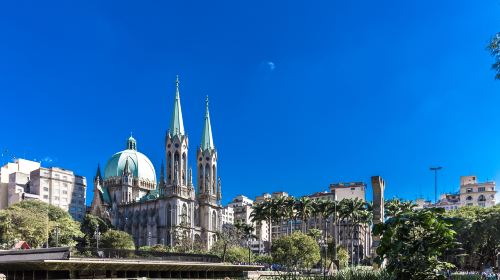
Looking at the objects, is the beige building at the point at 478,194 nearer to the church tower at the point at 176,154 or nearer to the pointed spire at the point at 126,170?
the church tower at the point at 176,154

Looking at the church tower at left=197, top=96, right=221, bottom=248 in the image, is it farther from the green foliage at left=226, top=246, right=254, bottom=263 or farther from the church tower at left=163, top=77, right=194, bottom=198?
the green foliage at left=226, top=246, right=254, bottom=263

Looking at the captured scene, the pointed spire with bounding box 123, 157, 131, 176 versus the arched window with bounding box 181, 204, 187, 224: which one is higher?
the pointed spire with bounding box 123, 157, 131, 176

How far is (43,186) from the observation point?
162 metres

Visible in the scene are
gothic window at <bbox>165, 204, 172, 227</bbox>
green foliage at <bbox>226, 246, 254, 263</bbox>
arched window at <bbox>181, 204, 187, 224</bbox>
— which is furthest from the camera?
gothic window at <bbox>165, 204, 172, 227</bbox>

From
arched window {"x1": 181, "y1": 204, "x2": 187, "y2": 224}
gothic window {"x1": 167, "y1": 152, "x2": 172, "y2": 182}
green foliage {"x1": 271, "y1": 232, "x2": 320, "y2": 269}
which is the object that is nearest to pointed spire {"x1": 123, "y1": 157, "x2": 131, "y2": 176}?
gothic window {"x1": 167, "y1": 152, "x2": 172, "y2": 182}

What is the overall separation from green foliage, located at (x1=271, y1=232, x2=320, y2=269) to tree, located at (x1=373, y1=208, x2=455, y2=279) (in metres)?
72.9

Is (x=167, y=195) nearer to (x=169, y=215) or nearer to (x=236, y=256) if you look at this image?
(x=169, y=215)

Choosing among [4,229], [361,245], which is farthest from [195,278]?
[361,245]

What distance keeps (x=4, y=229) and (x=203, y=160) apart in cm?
8089

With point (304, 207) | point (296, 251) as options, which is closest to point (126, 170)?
point (304, 207)

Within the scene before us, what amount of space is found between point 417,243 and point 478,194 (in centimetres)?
16676

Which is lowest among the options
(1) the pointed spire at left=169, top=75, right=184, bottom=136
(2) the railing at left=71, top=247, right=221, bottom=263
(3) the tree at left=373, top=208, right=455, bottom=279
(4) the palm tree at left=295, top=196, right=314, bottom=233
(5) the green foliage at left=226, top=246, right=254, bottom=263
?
(5) the green foliage at left=226, top=246, right=254, bottom=263

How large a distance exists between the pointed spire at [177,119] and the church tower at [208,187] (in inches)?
398

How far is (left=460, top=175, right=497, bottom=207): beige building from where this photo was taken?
16388 centimetres
